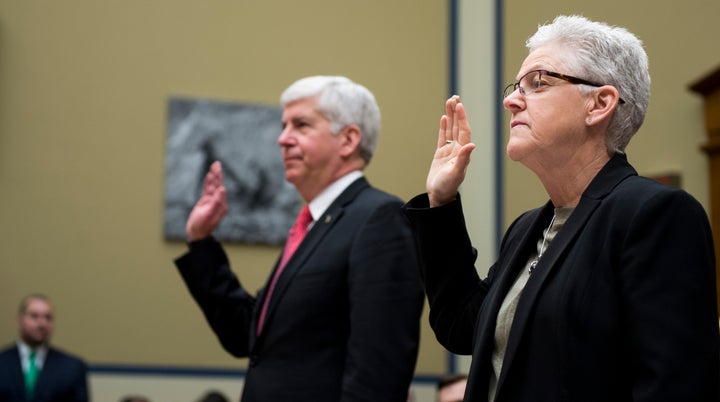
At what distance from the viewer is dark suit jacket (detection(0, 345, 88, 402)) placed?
21.1ft

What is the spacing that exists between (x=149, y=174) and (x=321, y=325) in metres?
4.20

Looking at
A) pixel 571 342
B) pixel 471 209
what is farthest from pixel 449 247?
pixel 471 209

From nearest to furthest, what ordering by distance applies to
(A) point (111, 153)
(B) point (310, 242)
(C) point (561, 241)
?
(C) point (561, 241) < (B) point (310, 242) < (A) point (111, 153)

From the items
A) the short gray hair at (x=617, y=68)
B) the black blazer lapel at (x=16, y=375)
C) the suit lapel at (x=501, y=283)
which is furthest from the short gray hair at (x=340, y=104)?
the black blazer lapel at (x=16, y=375)

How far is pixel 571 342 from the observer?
1931mm

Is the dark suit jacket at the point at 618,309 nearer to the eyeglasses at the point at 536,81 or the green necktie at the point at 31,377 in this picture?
the eyeglasses at the point at 536,81

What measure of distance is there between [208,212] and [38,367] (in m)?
3.45

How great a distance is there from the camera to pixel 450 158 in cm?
239

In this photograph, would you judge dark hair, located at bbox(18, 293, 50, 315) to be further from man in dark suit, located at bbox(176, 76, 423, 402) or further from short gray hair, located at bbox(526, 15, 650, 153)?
short gray hair, located at bbox(526, 15, 650, 153)

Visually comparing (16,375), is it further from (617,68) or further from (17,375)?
Result: (617,68)

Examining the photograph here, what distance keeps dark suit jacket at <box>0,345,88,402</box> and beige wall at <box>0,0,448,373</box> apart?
1.08 ft

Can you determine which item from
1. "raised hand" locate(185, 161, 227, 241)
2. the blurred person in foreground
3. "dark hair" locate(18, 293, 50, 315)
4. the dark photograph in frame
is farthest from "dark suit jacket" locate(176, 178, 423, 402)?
the dark photograph in frame

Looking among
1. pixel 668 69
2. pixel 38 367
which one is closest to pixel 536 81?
pixel 668 69

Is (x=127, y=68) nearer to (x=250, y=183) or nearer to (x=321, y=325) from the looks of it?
(x=250, y=183)
